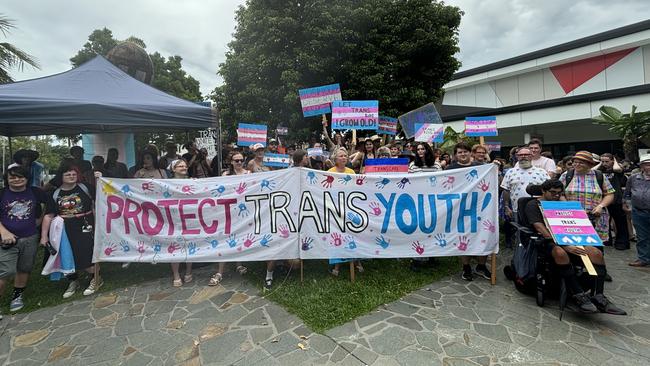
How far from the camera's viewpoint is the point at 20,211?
379 cm

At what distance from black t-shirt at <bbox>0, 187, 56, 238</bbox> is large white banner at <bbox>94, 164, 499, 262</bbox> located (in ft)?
2.26

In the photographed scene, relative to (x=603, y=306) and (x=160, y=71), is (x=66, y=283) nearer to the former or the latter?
(x=603, y=306)

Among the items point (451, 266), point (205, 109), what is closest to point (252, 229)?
point (205, 109)

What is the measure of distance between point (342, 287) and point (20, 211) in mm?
4135

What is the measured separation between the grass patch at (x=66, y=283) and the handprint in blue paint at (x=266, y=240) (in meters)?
1.74

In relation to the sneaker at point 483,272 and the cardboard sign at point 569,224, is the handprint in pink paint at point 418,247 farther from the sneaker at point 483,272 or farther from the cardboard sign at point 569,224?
the cardboard sign at point 569,224

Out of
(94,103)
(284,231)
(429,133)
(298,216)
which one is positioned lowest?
(284,231)

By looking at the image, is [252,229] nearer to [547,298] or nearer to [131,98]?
[131,98]

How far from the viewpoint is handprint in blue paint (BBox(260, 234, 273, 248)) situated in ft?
13.8

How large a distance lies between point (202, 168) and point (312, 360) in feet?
15.3

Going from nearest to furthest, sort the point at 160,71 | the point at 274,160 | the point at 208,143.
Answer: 1. the point at 274,160
2. the point at 208,143
3. the point at 160,71

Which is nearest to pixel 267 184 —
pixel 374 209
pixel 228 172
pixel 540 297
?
pixel 228 172

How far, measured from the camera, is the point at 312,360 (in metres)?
2.72

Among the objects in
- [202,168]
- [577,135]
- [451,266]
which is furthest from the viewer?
[577,135]
